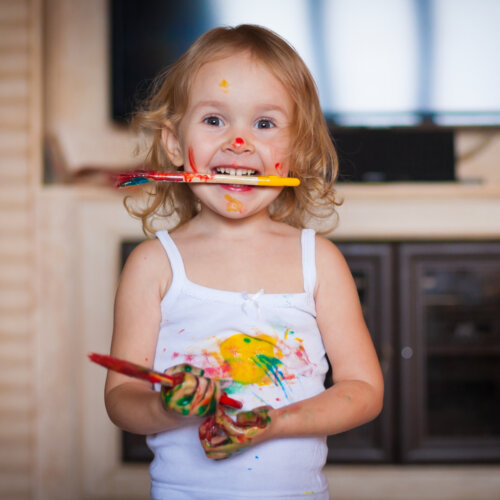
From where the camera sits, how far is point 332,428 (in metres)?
0.86

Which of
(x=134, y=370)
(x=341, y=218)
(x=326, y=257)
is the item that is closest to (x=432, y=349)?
(x=341, y=218)

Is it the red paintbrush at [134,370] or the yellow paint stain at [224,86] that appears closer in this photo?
the red paintbrush at [134,370]

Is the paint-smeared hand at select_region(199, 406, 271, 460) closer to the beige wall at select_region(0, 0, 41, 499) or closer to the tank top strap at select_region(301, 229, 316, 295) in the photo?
the tank top strap at select_region(301, 229, 316, 295)

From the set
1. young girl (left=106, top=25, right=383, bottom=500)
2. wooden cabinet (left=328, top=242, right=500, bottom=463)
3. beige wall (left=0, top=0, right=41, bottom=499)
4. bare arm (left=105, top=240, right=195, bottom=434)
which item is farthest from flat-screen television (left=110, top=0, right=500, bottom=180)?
bare arm (left=105, top=240, right=195, bottom=434)

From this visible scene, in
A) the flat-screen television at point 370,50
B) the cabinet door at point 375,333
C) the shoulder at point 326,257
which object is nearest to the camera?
the shoulder at point 326,257

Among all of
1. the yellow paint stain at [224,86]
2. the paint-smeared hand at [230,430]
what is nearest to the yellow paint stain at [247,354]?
the paint-smeared hand at [230,430]

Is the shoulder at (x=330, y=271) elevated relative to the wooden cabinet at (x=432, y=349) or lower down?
elevated

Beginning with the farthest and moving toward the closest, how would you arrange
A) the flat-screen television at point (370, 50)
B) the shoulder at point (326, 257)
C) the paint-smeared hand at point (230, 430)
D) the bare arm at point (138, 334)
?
the flat-screen television at point (370, 50) → the shoulder at point (326, 257) → the bare arm at point (138, 334) → the paint-smeared hand at point (230, 430)

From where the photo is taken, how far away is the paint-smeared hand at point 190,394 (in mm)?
697

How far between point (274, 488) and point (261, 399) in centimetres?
11

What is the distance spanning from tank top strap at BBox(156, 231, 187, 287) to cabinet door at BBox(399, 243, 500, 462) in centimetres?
117

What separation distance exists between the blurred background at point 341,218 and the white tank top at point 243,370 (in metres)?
1.08

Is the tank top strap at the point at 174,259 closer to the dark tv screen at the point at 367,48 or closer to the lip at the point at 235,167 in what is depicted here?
the lip at the point at 235,167

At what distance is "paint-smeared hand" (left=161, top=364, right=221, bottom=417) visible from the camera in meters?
0.70
